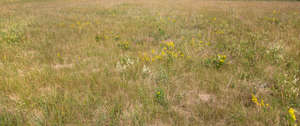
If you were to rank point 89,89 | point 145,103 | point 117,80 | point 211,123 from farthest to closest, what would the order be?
point 117,80
point 89,89
point 145,103
point 211,123

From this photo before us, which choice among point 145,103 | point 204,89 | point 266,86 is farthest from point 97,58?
point 266,86

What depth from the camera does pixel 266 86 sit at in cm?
303

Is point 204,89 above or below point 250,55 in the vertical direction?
below

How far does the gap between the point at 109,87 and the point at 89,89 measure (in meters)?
0.35

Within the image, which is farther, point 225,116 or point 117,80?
point 117,80

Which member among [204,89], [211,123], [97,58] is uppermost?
[97,58]

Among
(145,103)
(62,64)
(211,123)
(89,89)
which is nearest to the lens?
(211,123)

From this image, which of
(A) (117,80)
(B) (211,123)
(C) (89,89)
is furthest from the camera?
(A) (117,80)

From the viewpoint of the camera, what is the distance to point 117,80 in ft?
10.4

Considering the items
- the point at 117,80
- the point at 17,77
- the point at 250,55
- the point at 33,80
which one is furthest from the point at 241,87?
the point at 17,77

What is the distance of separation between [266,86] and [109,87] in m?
2.95

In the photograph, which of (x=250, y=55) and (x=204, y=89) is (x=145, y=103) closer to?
(x=204, y=89)

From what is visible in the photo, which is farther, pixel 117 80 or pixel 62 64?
pixel 62 64

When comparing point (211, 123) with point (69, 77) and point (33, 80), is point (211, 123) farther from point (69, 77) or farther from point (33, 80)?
point (33, 80)
